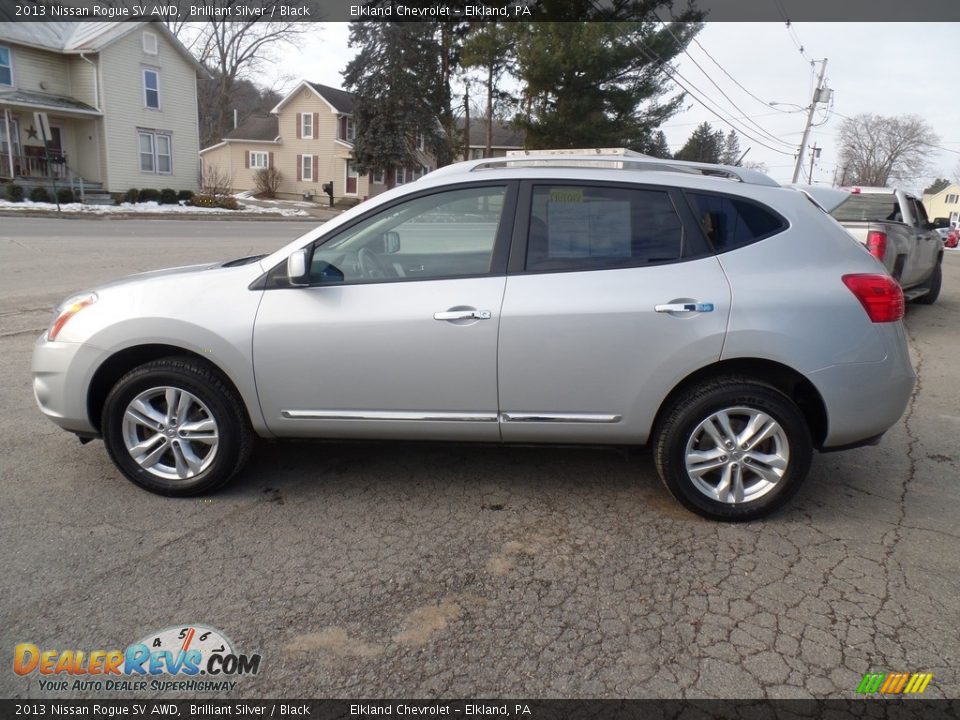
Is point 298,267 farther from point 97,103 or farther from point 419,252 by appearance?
point 97,103

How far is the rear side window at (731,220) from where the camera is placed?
149 inches

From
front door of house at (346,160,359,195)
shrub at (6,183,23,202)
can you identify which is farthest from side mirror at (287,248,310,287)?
front door of house at (346,160,359,195)

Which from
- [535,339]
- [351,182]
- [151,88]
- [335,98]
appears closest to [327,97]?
[335,98]

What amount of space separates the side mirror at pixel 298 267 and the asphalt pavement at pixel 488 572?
4.00 feet

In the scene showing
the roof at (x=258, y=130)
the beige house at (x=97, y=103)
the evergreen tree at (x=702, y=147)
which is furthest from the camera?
the evergreen tree at (x=702, y=147)

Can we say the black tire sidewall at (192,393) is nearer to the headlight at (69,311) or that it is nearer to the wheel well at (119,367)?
the wheel well at (119,367)

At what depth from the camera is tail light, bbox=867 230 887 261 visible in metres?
8.64

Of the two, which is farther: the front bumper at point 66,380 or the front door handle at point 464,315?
the front bumper at point 66,380

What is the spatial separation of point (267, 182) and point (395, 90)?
33.3 ft

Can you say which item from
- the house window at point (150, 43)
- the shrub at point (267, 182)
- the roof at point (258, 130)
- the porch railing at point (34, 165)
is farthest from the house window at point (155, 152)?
the roof at point (258, 130)

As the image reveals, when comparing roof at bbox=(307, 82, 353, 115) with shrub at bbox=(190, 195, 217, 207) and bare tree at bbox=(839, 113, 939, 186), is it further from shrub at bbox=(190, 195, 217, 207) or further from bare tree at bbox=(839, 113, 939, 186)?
bare tree at bbox=(839, 113, 939, 186)

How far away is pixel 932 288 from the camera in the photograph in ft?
39.6

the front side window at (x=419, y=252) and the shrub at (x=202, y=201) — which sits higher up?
the front side window at (x=419, y=252)

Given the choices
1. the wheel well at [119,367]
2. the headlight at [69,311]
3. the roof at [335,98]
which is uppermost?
the roof at [335,98]
